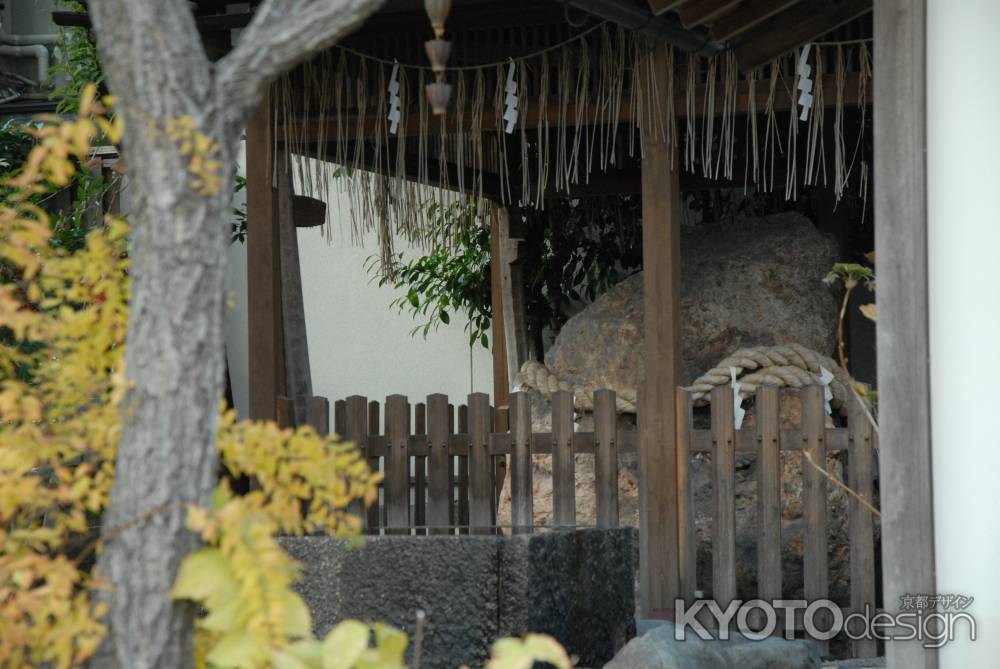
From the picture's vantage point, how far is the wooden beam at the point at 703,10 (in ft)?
14.1

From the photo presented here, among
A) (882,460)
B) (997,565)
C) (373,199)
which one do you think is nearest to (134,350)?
(882,460)

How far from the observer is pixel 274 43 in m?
2.15

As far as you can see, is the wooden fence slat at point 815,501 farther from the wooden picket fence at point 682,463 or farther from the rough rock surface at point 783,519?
the rough rock surface at point 783,519

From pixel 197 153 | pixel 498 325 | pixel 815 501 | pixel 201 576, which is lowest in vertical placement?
pixel 815 501

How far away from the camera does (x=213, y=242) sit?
6.93 feet

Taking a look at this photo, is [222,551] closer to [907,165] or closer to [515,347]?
[907,165]

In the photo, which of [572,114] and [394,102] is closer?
[572,114]

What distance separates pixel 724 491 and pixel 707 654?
4.47ft

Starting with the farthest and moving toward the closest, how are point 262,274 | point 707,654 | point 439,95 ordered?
1. point 262,274
2. point 707,654
3. point 439,95

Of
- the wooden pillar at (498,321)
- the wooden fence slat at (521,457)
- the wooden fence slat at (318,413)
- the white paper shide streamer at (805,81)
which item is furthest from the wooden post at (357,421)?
the wooden pillar at (498,321)

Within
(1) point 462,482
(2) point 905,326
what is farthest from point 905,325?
(1) point 462,482

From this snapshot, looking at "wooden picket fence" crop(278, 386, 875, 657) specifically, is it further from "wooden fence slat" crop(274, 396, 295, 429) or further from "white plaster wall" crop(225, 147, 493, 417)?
"white plaster wall" crop(225, 147, 493, 417)

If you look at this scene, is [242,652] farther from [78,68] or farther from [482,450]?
[78,68]

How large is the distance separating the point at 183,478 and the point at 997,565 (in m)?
2.00
